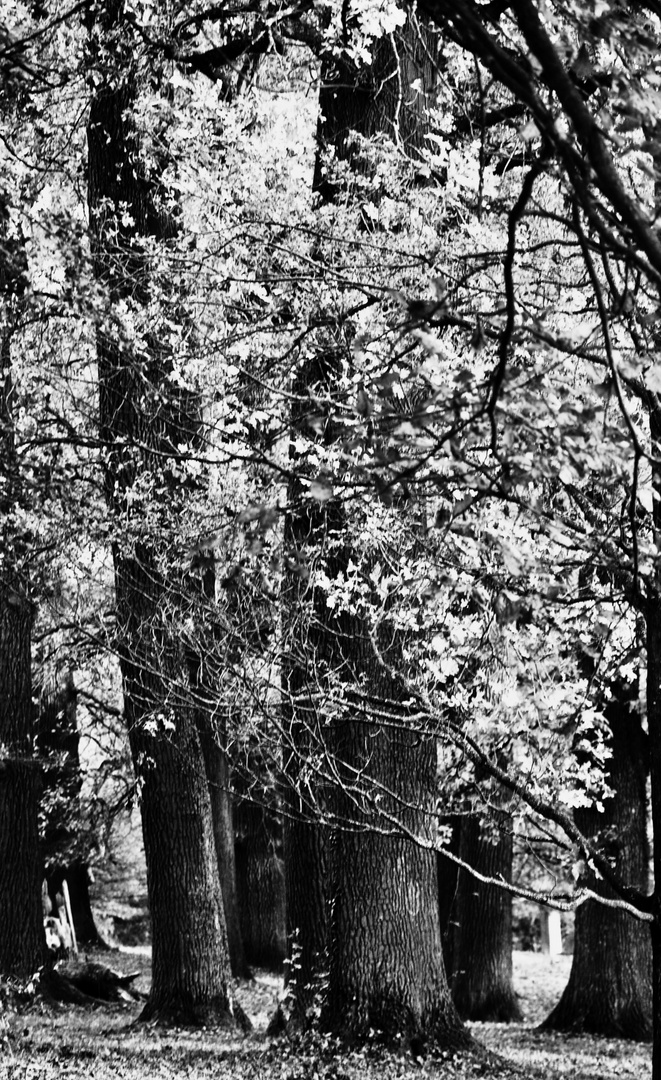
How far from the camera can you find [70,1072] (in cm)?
879

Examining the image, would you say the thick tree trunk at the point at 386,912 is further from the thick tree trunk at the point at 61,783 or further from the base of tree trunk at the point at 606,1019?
the thick tree trunk at the point at 61,783

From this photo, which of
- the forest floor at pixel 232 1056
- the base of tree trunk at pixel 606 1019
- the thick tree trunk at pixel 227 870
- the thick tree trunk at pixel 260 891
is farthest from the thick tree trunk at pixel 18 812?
the thick tree trunk at pixel 260 891

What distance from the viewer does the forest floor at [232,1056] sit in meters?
8.82

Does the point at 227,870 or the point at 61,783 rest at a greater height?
the point at 61,783

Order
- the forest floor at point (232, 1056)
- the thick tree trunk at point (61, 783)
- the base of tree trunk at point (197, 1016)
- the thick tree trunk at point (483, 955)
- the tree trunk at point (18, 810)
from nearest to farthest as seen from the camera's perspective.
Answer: the forest floor at point (232, 1056) < the base of tree trunk at point (197, 1016) < the tree trunk at point (18, 810) < the thick tree trunk at point (483, 955) < the thick tree trunk at point (61, 783)

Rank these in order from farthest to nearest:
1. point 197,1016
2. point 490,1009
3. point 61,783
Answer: point 61,783, point 490,1009, point 197,1016

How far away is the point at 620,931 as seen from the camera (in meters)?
14.6

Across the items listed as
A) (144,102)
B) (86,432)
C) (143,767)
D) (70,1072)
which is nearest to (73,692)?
(143,767)

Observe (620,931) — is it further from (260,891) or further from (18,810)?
(260,891)

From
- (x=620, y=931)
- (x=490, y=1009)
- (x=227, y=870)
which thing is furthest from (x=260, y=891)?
(x=620, y=931)

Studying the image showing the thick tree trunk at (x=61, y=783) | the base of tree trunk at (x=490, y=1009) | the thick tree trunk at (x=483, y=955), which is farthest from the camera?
the thick tree trunk at (x=61, y=783)

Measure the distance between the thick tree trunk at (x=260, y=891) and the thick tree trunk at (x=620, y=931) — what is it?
9.96m

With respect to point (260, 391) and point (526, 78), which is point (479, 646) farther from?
point (526, 78)

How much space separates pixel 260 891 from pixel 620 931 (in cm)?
1150
